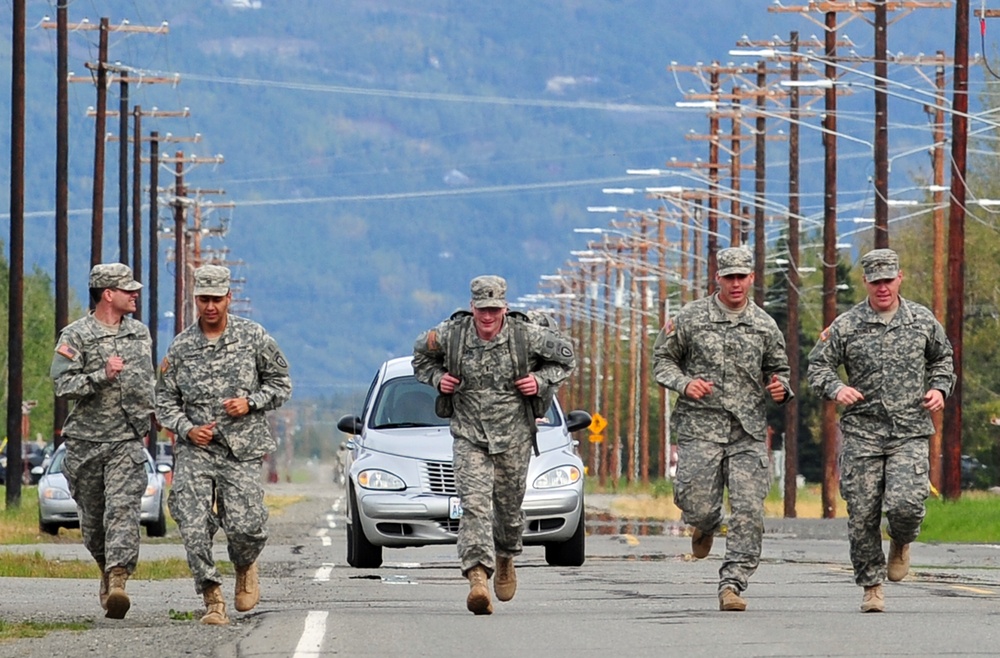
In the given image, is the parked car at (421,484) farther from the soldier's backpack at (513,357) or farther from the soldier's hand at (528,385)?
the soldier's hand at (528,385)

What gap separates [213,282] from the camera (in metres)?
14.2

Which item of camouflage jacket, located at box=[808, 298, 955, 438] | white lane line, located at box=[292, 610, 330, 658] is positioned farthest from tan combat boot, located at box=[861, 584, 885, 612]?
white lane line, located at box=[292, 610, 330, 658]

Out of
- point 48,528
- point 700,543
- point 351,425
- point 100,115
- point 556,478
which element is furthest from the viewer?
point 100,115

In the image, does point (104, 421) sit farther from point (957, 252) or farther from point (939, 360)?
point (957, 252)

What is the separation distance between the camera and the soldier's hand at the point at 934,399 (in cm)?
1457

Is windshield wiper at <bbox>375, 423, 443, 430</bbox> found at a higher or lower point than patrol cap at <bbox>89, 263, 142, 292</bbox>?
lower

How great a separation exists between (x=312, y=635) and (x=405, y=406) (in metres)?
8.07

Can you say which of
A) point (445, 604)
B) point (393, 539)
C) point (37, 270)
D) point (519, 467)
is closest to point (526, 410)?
point (519, 467)

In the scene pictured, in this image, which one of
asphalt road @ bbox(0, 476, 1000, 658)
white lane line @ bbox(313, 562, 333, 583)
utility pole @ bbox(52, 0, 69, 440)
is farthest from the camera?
utility pole @ bbox(52, 0, 69, 440)

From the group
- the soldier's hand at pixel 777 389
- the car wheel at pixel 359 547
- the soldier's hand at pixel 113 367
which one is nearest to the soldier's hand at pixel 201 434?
the soldier's hand at pixel 113 367

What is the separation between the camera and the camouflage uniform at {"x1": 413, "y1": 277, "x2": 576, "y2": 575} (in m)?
14.6

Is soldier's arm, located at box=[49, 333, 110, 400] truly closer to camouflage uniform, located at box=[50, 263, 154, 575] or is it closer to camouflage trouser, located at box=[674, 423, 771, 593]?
camouflage uniform, located at box=[50, 263, 154, 575]

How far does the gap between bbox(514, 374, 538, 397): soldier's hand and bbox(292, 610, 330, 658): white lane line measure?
1.74 metres

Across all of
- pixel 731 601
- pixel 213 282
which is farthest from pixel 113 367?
pixel 731 601
